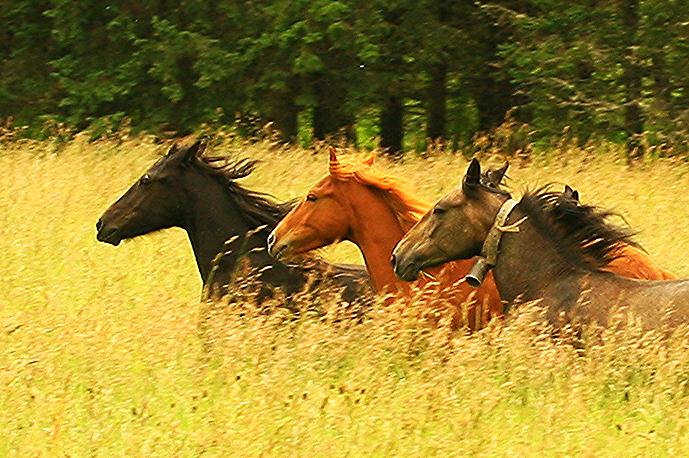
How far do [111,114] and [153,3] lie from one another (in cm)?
172

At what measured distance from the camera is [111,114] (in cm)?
2297

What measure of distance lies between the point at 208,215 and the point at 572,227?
243cm

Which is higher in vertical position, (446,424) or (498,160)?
(446,424)

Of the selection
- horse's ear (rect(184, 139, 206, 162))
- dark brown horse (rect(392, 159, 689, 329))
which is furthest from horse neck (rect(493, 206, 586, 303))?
horse's ear (rect(184, 139, 206, 162))

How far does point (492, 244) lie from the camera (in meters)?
8.50

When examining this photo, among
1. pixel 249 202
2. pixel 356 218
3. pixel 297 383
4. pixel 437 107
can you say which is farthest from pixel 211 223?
pixel 437 107

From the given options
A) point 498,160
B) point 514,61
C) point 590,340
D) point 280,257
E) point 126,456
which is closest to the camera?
point 126,456

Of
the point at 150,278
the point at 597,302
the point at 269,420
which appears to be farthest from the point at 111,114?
the point at 269,420

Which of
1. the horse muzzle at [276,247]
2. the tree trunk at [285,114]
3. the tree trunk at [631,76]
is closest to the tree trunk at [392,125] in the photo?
the tree trunk at [285,114]

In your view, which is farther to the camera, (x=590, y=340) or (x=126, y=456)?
(x=590, y=340)

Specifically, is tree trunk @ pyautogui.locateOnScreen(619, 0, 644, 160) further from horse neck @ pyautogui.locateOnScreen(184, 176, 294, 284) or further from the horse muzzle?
the horse muzzle

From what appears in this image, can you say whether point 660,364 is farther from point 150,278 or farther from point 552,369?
point 150,278

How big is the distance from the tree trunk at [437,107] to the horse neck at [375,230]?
14496 mm

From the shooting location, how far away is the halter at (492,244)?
8.44 metres
